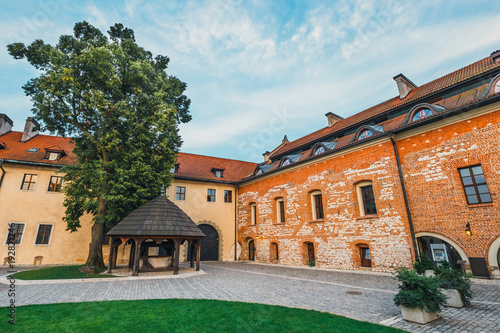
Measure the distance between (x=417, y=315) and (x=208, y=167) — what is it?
20.8m

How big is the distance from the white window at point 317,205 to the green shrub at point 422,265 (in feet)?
19.4

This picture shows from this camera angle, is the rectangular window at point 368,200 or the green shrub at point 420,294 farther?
the rectangular window at point 368,200

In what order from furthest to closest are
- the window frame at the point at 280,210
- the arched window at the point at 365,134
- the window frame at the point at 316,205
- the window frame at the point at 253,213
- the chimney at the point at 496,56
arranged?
the window frame at the point at 253,213
the window frame at the point at 280,210
the window frame at the point at 316,205
the arched window at the point at 365,134
the chimney at the point at 496,56

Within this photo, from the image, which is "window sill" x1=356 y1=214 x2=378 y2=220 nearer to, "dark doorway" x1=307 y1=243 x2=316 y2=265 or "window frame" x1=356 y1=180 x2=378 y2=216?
"window frame" x1=356 y1=180 x2=378 y2=216

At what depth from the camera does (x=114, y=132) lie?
40.4 feet

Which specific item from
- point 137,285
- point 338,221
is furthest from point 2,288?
point 338,221

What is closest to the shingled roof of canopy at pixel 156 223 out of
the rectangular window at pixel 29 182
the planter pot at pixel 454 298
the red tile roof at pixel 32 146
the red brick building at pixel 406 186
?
the red brick building at pixel 406 186

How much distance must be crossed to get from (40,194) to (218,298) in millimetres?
17017

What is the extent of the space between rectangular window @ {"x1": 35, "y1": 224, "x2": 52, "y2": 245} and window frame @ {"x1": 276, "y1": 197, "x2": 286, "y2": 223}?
1616 centimetres

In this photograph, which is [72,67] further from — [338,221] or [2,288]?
[338,221]

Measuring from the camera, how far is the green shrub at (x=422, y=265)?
9.82 metres

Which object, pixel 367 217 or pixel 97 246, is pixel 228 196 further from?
pixel 367 217

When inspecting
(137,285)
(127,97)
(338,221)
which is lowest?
(137,285)

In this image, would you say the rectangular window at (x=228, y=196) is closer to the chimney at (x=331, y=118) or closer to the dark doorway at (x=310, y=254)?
the dark doorway at (x=310, y=254)
